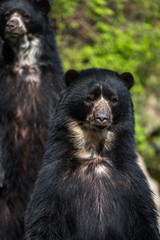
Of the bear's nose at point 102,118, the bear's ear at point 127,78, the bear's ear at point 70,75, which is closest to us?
the bear's nose at point 102,118

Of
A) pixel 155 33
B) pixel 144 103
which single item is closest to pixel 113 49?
pixel 155 33

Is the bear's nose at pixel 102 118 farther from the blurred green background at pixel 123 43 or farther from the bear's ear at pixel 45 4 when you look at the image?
the blurred green background at pixel 123 43

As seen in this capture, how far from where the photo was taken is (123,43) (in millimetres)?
11672

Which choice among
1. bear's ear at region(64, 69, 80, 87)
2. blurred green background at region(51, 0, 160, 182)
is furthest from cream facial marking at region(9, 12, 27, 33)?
blurred green background at region(51, 0, 160, 182)

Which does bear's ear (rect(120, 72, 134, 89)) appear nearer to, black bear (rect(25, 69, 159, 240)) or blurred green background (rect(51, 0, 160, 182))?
black bear (rect(25, 69, 159, 240))

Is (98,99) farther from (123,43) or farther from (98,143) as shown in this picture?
(123,43)

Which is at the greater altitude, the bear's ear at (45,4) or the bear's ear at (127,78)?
the bear's ear at (45,4)

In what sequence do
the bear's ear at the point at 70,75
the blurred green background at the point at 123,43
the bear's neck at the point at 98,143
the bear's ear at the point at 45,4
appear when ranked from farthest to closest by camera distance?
1. the blurred green background at the point at 123,43
2. the bear's ear at the point at 45,4
3. the bear's ear at the point at 70,75
4. the bear's neck at the point at 98,143

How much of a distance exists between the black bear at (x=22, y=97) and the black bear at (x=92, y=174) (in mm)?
1633

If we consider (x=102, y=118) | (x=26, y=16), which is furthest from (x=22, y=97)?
(x=102, y=118)

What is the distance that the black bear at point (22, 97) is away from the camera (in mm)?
6402

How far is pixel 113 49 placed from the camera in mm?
11648

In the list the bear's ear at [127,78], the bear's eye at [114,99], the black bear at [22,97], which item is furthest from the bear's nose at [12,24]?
the bear's eye at [114,99]

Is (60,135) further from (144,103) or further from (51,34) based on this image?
(144,103)
